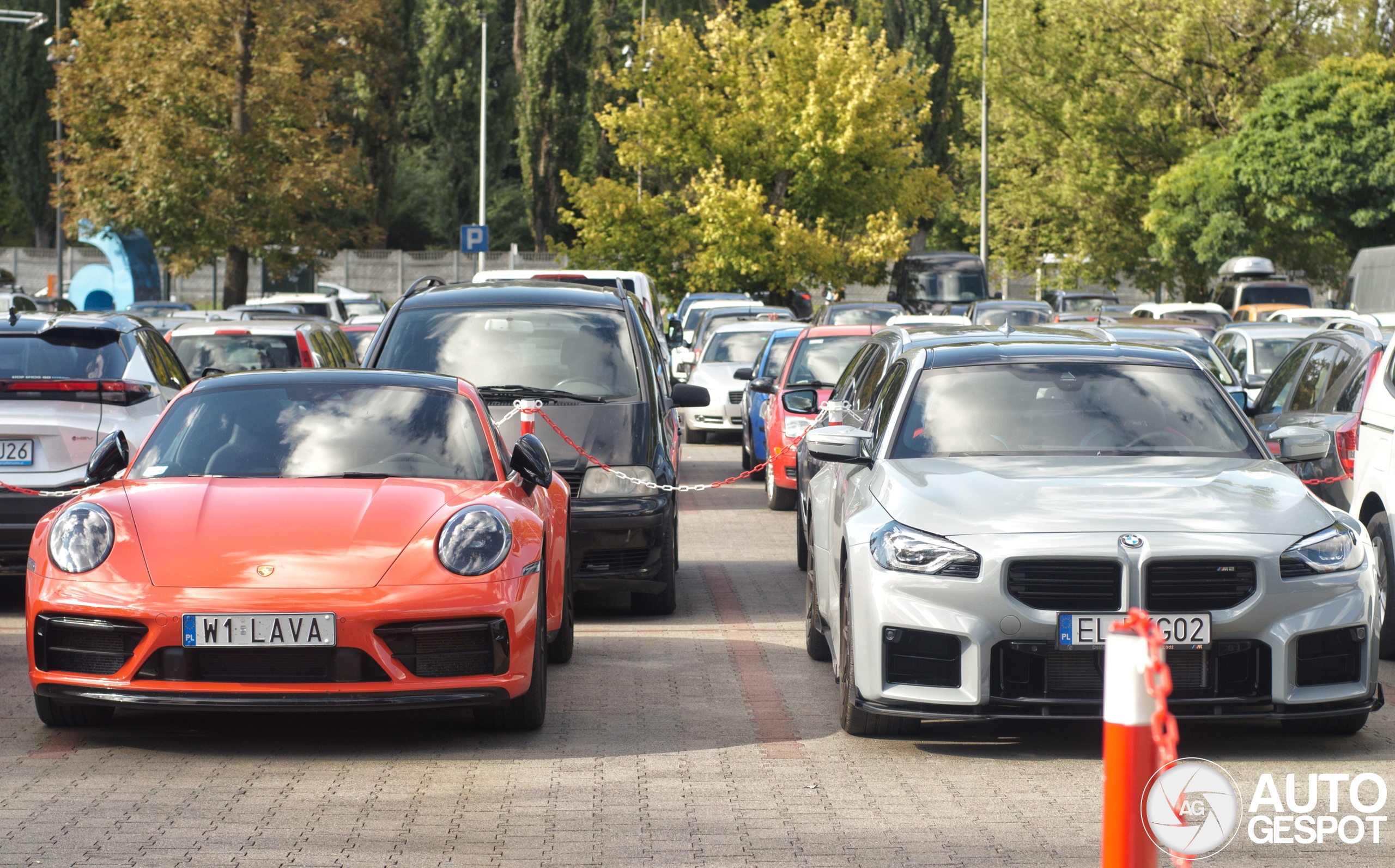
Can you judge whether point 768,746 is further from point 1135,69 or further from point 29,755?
point 1135,69

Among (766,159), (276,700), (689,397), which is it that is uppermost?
(766,159)

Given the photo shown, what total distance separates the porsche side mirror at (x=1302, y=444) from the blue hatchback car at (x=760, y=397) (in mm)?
10173

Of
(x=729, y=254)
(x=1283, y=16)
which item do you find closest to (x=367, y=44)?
(x=729, y=254)

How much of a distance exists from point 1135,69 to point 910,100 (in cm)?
697

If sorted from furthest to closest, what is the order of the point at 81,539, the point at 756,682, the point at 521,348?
the point at 521,348 < the point at 756,682 < the point at 81,539

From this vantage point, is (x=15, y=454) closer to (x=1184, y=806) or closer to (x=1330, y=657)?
(x=1330, y=657)

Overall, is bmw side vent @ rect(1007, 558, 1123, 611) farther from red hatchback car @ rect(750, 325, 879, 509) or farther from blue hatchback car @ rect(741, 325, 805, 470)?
blue hatchback car @ rect(741, 325, 805, 470)

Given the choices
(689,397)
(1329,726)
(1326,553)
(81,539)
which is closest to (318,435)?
(81,539)

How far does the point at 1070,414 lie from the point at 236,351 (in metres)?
11.6

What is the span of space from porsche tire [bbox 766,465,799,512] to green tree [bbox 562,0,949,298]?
2334 centimetres

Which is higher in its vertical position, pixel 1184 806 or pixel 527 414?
pixel 527 414

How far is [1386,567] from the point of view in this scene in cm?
848

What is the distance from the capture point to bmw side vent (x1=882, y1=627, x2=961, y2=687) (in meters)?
6.11

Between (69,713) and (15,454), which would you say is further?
(15,454)
